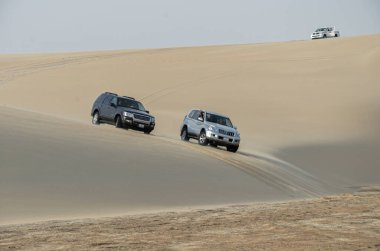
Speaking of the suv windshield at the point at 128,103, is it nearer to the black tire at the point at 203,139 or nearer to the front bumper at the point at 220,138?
the black tire at the point at 203,139

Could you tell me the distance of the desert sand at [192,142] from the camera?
18141 millimetres

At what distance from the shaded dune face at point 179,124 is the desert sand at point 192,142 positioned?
0.07 m

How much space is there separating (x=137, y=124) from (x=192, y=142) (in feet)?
7.60

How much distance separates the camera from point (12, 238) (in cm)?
1238

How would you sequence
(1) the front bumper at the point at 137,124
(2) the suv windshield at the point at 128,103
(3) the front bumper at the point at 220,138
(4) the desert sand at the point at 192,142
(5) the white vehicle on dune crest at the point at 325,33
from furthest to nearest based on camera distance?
(5) the white vehicle on dune crest at the point at 325,33, (2) the suv windshield at the point at 128,103, (1) the front bumper at the point at 137,124, (3) the front bumper at the point at 220,138, (4) the desert sand at the point at 192,142

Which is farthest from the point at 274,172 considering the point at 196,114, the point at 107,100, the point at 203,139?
the point at 107,100

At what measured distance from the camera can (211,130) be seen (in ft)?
96.5

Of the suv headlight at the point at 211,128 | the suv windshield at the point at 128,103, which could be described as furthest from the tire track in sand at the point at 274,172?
the suv windshield at the point at 128,103

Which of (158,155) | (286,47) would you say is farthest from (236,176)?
(286,47)

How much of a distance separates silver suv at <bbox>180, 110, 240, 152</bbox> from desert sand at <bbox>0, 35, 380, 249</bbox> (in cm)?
54

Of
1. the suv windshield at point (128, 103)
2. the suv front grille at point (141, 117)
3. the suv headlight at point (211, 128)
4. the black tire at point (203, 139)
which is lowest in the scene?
the black tire at point (203, 139)

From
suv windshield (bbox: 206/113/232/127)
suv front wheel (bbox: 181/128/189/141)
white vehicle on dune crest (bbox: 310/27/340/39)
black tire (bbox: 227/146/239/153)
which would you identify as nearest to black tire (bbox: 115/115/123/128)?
suv front wheel (bbox: 181/128/189/141)

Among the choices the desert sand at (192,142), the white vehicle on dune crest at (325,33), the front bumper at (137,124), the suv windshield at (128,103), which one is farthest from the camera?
the white vehicle on dune crest at (325,33)

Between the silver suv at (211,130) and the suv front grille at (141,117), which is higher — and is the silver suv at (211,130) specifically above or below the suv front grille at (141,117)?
below
